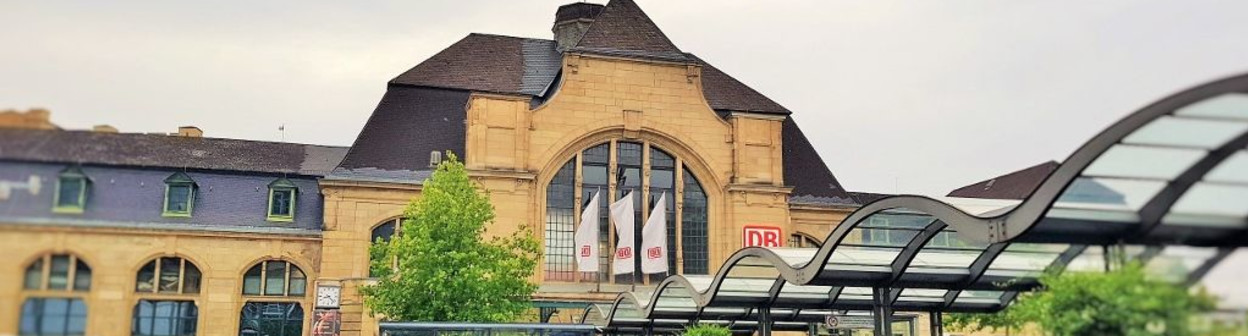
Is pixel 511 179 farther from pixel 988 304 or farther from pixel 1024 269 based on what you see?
pixel 1024 269

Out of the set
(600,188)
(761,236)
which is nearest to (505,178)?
(600,188)

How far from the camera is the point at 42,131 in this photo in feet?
25.2

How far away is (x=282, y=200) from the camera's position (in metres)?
38.9

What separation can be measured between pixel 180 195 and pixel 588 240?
43.8 feet

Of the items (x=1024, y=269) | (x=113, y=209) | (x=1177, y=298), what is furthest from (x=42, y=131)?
(x=1024, y=269)

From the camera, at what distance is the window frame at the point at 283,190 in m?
38.4

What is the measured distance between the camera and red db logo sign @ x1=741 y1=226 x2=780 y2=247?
40219 mm

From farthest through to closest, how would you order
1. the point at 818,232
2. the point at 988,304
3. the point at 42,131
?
the point at 818,232 → the point at 988,304 → the point at 42,131

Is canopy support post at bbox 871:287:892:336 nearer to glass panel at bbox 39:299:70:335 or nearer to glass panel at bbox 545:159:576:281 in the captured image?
glass panel at bbox 39:299:70:335

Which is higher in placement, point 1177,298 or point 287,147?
point 287,147

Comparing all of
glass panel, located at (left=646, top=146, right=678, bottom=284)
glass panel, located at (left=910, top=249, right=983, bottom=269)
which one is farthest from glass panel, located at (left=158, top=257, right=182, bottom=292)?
glass panel, located at (left=910, top=249, right=983, bottom=269)

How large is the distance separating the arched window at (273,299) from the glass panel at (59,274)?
30876 mm

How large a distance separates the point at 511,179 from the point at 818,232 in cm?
1309

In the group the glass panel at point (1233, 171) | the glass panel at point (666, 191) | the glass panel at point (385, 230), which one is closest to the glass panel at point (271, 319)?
the glass panel at point (385, 230)
